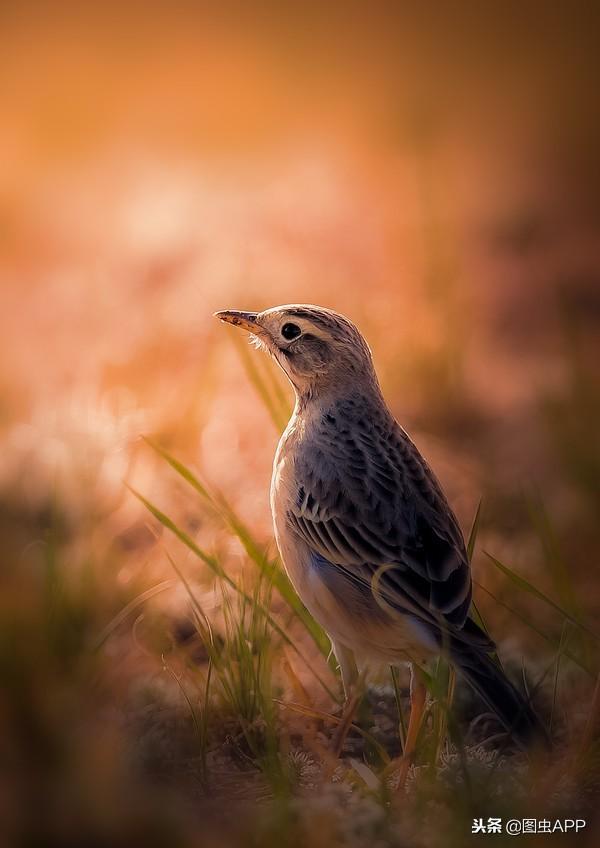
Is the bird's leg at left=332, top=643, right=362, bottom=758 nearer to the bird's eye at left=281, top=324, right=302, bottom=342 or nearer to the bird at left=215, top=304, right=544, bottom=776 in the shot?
the bird at left=215, top=304, right=544, bottom=776

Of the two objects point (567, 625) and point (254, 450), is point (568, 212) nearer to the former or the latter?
point (254, 450)

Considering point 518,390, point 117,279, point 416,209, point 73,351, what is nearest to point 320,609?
Result: point 518,390

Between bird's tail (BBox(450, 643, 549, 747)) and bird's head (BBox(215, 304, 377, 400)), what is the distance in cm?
109

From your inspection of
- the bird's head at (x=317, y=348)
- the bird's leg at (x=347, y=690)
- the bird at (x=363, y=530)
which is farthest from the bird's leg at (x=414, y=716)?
the bird's head at (x=317, y=348)

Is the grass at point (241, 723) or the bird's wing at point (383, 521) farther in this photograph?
the bird's wing at point (383, 521)

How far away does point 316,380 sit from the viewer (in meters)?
3.63

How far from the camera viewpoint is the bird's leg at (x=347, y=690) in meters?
3.29

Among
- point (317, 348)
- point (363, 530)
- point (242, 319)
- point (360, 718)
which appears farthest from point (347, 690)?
point (242, 319)

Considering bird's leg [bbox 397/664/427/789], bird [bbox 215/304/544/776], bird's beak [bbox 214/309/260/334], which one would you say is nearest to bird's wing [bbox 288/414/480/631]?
bird [bbox 215/304/544/776]

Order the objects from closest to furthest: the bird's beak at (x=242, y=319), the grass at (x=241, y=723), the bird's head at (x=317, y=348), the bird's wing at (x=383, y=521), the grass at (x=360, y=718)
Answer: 1. the grass at (x=241, y=723)
2. the grass at (x=360, y=718)
3. the bird's wing at (x=383, y=521)
4. the bird's head at (x=317, y=348)
5. the bird's beak at (x=242, y=319)

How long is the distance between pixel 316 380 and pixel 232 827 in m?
1.52

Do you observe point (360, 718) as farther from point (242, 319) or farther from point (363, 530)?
point (242, 319)

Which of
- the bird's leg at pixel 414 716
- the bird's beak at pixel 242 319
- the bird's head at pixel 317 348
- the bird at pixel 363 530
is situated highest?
the bird's beak at pixel 242 319

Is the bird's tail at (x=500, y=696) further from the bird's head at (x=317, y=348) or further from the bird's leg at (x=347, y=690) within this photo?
the bird's head at (x=317, y=348)
